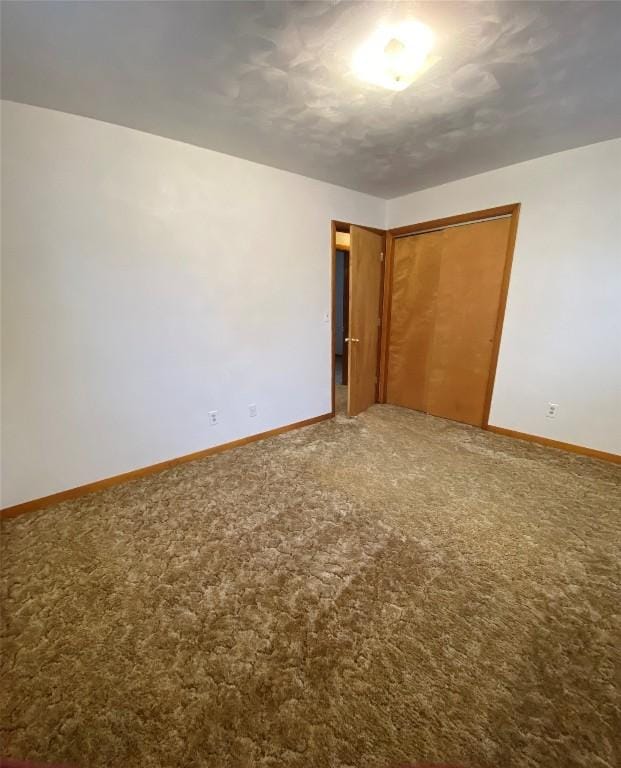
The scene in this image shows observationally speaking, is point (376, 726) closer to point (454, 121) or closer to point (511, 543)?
point (511, 543)

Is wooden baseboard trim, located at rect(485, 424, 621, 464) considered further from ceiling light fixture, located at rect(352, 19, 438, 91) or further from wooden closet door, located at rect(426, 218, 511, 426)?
ceiling light fixture, located at rect(352, 19, 438, 91)

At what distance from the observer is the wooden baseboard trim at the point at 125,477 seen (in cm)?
207

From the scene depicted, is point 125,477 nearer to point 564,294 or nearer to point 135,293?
point 135,293

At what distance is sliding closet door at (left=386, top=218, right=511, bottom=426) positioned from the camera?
314 cm

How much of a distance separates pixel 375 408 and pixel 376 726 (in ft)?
10.5

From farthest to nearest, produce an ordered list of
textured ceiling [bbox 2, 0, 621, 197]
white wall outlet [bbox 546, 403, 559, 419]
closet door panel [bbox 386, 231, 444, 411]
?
closet door panel [bbox 386, 231, 444, 411], white wall outlet [bbox 546, 403, 559, 419], textured ceiling [bbox 2, 0, 621, 197]

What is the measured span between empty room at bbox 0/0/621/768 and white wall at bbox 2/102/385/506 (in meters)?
0.02

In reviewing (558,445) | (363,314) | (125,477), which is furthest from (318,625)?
(363,314)

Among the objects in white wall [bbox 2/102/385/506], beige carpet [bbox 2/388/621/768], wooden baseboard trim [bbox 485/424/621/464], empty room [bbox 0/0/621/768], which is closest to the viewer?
beige carpet [bbox 2/388/621/768]

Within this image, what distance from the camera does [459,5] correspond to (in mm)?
1222

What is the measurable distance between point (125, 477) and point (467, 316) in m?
3.47

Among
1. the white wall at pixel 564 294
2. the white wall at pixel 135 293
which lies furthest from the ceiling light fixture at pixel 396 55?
the white wall at pixel 564 294

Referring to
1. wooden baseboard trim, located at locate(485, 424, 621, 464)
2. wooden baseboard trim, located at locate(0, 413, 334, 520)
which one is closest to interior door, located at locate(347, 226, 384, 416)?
wooden baseboard trim, located at locate(0, 413, 334, 520)

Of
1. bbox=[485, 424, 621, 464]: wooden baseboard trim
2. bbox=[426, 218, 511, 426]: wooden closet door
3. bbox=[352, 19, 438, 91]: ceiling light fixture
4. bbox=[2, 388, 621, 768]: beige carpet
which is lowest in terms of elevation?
bbox=[2, 388, 621, 768]: beige carpet
